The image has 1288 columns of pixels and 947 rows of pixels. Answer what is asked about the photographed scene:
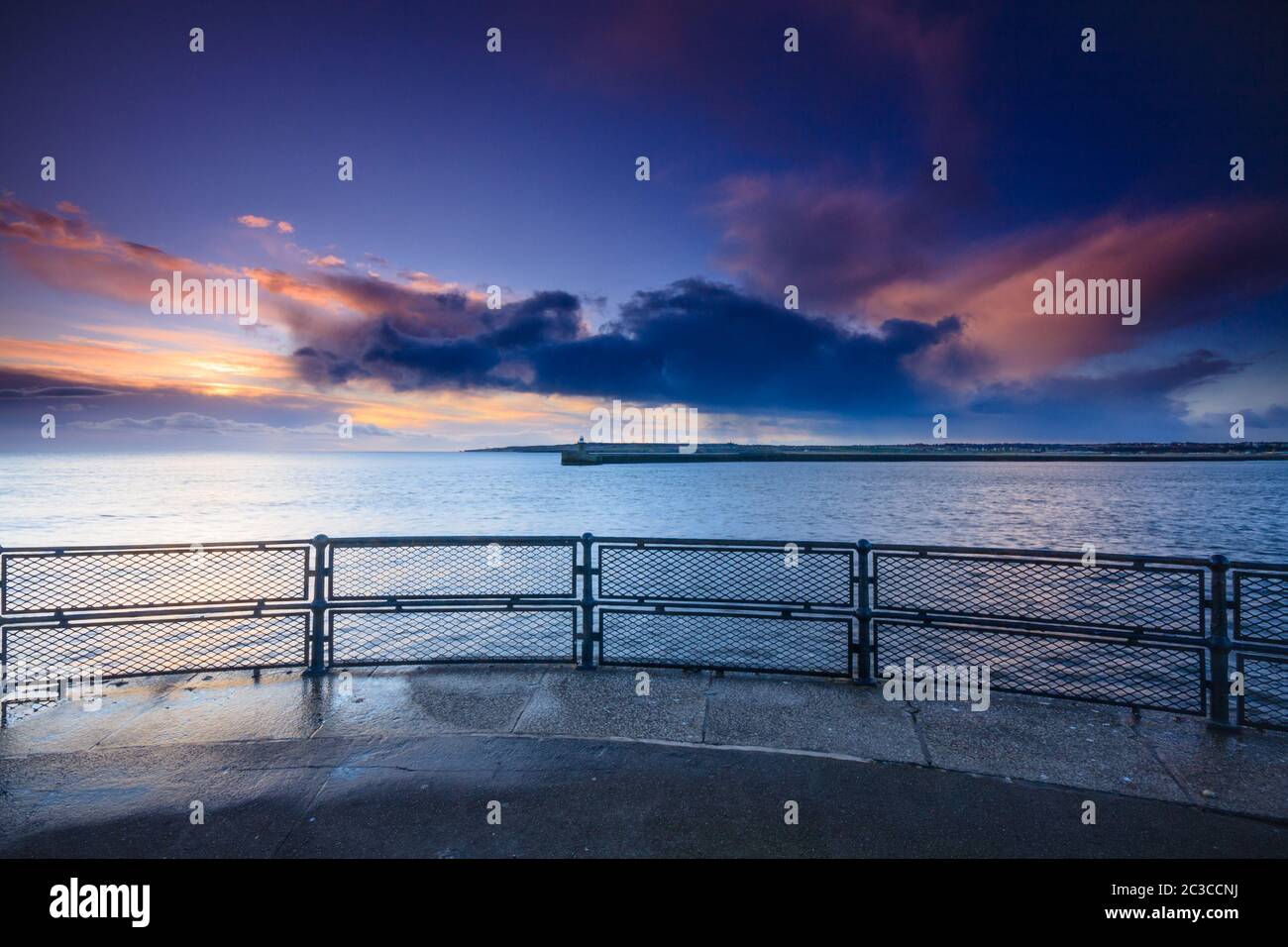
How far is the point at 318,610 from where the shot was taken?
678 cm

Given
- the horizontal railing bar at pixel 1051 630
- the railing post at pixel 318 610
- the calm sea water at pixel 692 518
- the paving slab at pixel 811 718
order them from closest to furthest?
1. the paving slab at pixel 811 718
2. the horizontal railing bar at pixel 1051 630
3. the railing post at pixel 318 610
4. the calm sea water at pixel 692 518

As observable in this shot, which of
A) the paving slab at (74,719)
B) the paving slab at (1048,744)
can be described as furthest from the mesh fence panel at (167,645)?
the paving slab at (1048,744)

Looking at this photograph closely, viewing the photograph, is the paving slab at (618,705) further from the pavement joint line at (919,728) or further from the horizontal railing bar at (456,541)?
the pavement joint line at (919,728)

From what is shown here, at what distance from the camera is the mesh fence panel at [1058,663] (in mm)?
10359

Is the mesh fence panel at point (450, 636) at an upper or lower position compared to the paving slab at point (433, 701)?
lower

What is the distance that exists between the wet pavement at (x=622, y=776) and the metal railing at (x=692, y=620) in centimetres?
78

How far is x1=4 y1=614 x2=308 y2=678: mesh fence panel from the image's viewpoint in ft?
38.1

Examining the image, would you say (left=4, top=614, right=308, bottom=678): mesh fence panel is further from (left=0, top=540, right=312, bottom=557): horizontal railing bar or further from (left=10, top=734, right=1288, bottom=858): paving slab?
(left=10, top=734, right=1288, bottom=858): paving slab

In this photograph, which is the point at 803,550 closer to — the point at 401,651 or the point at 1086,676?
the point at 1086,676

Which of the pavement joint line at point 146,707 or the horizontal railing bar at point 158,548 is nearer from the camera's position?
the pavement joint line at point 146,707

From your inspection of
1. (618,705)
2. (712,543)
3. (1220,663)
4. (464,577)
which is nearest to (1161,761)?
(1220,663)
